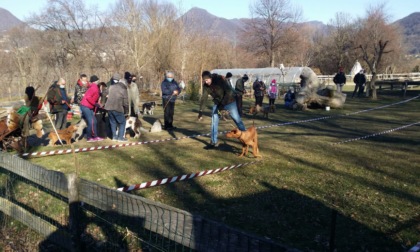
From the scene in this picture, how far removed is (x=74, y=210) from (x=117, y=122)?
19.6ft

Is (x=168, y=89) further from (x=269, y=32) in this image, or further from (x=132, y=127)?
(x=269, y=32)

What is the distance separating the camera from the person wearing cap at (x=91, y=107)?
9.08m

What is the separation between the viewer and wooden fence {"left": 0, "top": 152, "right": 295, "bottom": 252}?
2.38m

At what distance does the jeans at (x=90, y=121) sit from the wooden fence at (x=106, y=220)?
3313mm

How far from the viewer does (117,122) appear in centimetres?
940

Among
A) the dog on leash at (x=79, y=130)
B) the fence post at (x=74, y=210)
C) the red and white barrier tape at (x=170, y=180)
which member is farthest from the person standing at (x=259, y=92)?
the fence post at (x=74, y=210)

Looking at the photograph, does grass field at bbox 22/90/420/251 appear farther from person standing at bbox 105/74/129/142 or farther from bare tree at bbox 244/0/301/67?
bare tree at bbox 244/0/301/67

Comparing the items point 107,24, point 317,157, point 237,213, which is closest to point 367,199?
point 237,213

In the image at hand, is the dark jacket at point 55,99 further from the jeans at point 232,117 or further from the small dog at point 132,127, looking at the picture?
the jeans at point 232,117

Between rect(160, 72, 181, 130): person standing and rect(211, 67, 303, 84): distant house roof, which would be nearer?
rect(160, 72, 181, 130): person standing

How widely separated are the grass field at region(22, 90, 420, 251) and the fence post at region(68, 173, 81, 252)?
5.13ft

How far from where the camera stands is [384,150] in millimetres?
7988

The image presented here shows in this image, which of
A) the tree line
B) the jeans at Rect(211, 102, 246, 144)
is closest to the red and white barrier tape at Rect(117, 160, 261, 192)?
the jeans at Rect(211, 102, 246, 144)

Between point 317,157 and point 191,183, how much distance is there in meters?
3.07
